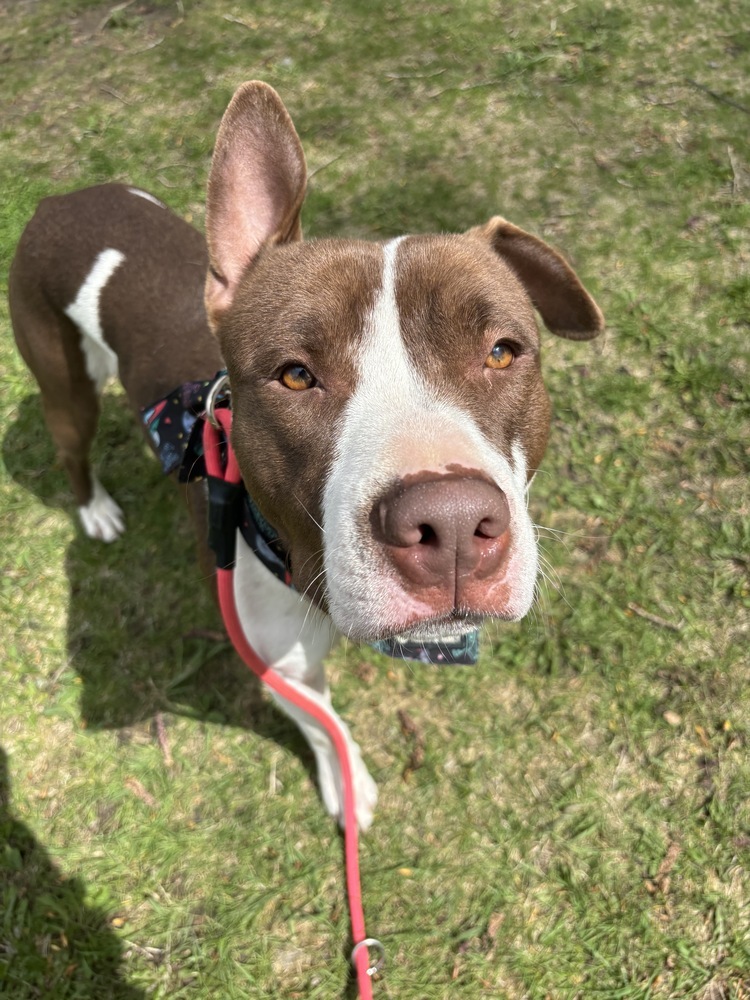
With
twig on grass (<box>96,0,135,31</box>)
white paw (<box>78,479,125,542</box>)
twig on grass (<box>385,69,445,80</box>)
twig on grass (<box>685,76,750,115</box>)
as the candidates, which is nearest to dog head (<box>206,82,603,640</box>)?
white paw (<box>78,479,125,542</box>)

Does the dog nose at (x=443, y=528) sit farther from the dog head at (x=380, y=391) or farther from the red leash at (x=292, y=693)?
the red leash at (x=292, y=693)

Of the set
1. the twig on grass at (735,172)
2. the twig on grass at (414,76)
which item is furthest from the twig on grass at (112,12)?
the twig on grass at (735,172)

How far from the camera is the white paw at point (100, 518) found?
167 inches

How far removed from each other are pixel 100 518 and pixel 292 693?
216 centimetres

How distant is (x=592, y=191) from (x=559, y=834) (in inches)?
175

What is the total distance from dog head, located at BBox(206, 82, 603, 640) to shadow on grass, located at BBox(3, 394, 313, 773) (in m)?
1.99

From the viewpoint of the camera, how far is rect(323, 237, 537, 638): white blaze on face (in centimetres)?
157

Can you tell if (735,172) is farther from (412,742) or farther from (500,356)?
(412,742)

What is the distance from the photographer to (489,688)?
142 inches

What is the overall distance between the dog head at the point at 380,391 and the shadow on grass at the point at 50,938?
2415 mm

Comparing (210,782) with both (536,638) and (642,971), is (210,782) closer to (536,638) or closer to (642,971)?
(536,638)

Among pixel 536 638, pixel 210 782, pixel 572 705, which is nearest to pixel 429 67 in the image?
pixel 536 638

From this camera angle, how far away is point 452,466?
1525 mm

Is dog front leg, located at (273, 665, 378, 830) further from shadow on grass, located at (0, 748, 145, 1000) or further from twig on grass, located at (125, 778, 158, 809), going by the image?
shadow on grass, located at (0, 748, 145, 1000)
